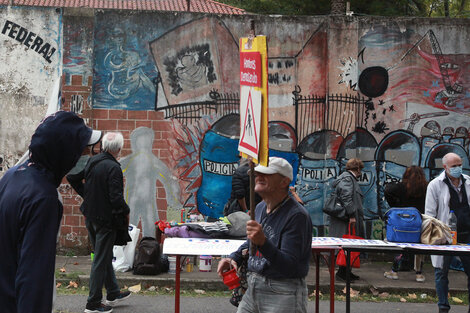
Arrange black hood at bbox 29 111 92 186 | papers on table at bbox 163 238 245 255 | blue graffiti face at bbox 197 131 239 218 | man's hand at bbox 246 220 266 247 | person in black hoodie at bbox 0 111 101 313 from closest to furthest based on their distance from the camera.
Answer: person in black hoodie at bbox 0 111 101 313 < black hood at bbox 29 111 92 186 < man's hand at bbox 246 220 266 247 < papers on table at bbox 163 238 245 255 < blue graffiti face at bbox 197 131 239 218

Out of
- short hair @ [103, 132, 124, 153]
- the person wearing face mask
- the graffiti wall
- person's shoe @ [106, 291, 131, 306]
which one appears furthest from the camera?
the graffiti wall

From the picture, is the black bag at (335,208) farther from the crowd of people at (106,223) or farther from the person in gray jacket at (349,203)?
the crowd of people at (106,223)

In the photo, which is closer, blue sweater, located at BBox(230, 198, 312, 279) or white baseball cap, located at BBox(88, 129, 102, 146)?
white baseball cap, located at BBox(88, 129, 102, 146)

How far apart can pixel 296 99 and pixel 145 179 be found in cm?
300

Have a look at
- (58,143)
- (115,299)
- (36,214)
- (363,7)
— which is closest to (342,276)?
(115,299)

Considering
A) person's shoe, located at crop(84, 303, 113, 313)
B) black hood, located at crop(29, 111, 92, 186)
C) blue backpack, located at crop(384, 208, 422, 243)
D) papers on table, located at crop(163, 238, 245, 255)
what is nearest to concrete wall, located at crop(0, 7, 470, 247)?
person's shoe, located at crop(84, 303, 113, 313)

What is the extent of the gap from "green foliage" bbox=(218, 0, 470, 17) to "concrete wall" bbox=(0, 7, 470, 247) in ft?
42.7

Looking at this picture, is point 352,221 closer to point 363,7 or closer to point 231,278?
point 231,278

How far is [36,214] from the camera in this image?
356 cm

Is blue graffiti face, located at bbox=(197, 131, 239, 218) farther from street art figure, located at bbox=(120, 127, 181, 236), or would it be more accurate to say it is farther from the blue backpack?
the blue backpack

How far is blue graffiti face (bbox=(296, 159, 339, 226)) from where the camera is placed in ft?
39.3

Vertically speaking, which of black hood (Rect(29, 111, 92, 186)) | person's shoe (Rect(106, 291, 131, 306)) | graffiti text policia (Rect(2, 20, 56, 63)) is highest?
graffiti text policia (Rect(2, 20, 56, 63))

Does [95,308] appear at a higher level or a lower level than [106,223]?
lower

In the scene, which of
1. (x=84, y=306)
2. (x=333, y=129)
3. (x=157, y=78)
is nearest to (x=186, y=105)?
(x=157, y=78)
